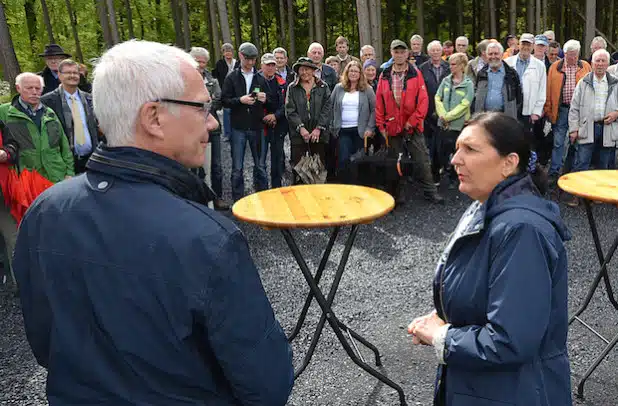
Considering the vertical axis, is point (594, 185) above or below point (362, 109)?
below

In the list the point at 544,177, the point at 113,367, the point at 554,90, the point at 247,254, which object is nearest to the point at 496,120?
the point at 544,177

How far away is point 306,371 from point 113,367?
2.45m

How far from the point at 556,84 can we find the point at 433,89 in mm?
1707

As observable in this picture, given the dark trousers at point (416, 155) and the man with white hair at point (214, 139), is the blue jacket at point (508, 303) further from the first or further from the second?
the man with white hair at point (214, 139)

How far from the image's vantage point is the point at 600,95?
671cm

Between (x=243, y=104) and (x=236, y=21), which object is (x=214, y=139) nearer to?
(x=243, y=104)

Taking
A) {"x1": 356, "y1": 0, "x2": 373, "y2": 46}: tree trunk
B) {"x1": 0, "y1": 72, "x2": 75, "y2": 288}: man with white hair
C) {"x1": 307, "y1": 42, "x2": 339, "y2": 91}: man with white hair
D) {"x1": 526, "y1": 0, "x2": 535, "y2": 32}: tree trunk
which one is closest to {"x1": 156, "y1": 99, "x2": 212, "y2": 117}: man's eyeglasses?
{"x1": 0, "y1": 72, "x2": 75, "y2": 288}: man with white hair

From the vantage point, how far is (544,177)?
210 centimetres

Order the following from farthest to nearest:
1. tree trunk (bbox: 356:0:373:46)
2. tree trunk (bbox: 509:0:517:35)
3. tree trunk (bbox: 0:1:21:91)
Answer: tree trunk (bbox: 509:0:517:35)
tree trunk (bbox: 0:1:21:91)
tree trunk (bbox: 356:0:373:46)

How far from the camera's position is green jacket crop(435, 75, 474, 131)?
279 inches

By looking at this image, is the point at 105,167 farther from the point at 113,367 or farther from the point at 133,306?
the point at 113,367

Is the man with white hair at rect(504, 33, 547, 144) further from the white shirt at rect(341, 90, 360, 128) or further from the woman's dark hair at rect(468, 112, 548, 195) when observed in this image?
the woman's dark hair at rect(468, 112, 548, 195)

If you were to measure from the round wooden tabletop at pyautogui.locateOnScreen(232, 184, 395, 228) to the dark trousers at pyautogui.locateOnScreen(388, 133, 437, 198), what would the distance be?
150 inches

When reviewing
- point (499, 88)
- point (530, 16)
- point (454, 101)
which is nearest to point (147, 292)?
point (454, 101)
